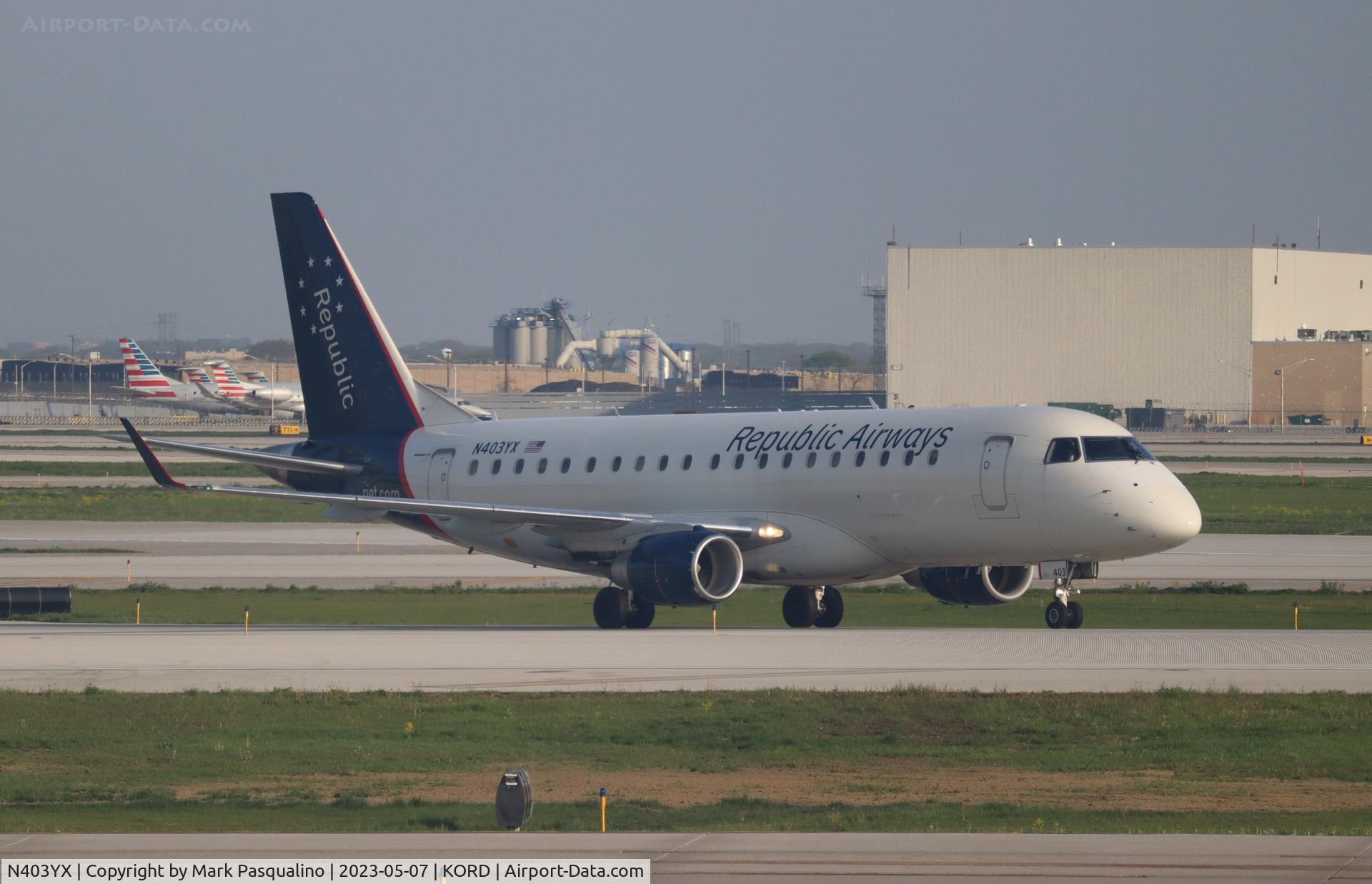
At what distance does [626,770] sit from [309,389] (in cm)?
2577

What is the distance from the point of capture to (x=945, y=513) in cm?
3469

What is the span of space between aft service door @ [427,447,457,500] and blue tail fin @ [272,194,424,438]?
4.52 feet

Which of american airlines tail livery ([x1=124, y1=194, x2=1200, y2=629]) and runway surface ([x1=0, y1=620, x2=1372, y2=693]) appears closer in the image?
runway surface ([x1=0, y1=620, x2=1372, y2=693])

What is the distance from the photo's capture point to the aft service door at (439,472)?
143 feet

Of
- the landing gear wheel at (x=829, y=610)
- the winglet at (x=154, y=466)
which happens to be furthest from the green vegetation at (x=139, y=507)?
the landing gear wheel at (x=829, y=610)

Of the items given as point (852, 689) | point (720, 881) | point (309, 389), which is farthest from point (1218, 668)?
point (309, 389)

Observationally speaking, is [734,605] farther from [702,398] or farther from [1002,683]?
[702,398]

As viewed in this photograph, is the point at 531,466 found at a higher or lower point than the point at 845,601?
higher

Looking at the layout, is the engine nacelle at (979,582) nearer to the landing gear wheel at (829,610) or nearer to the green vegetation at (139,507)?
the landing gear wheel at (829,610)

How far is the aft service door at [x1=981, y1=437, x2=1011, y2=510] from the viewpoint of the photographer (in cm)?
3406

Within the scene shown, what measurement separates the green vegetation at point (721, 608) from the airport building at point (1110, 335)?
139 m

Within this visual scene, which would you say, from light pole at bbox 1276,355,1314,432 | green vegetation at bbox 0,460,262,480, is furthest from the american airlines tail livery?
light pole at bbox 1276,355,1314,432

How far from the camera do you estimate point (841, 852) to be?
1548cm

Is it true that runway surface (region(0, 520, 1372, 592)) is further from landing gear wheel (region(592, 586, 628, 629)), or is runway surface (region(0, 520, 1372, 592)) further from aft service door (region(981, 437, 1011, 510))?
aft service door (region(981, 437, 1011, 510))
